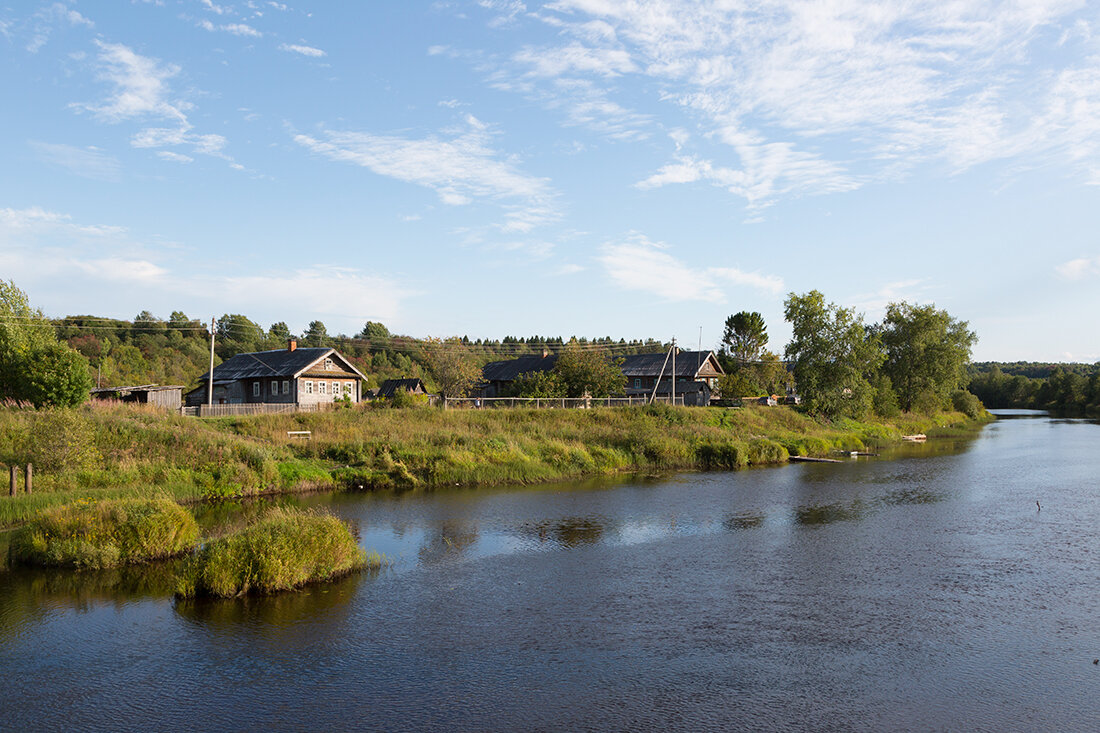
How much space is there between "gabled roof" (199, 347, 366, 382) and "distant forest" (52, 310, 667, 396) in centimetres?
1608

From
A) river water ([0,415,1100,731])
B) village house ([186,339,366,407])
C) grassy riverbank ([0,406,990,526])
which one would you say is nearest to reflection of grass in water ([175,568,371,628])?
river water ([0,415,1100,731])

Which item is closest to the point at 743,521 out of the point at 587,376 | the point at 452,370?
the point at 587,376

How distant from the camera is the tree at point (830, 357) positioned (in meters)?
72.4

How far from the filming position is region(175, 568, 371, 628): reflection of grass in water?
15.8m

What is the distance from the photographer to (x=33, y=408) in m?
37.0

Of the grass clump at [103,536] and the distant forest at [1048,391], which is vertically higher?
the distant forest at [1048,391]

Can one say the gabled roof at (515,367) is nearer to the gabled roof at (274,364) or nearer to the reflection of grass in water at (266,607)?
the gabled roof at (274,364)

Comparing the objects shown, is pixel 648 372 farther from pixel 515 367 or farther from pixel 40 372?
pixel 40 372

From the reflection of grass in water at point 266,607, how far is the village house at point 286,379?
134ft

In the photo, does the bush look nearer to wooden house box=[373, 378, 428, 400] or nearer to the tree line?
the tree line

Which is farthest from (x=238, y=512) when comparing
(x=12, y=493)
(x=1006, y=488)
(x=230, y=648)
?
(x=1006, y=488)

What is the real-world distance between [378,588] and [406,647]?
4084 millimetres

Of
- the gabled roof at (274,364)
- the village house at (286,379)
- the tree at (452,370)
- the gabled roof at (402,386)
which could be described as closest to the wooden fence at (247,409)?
the village house at (286,379)

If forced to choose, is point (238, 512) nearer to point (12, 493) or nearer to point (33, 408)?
point (12, 493)
